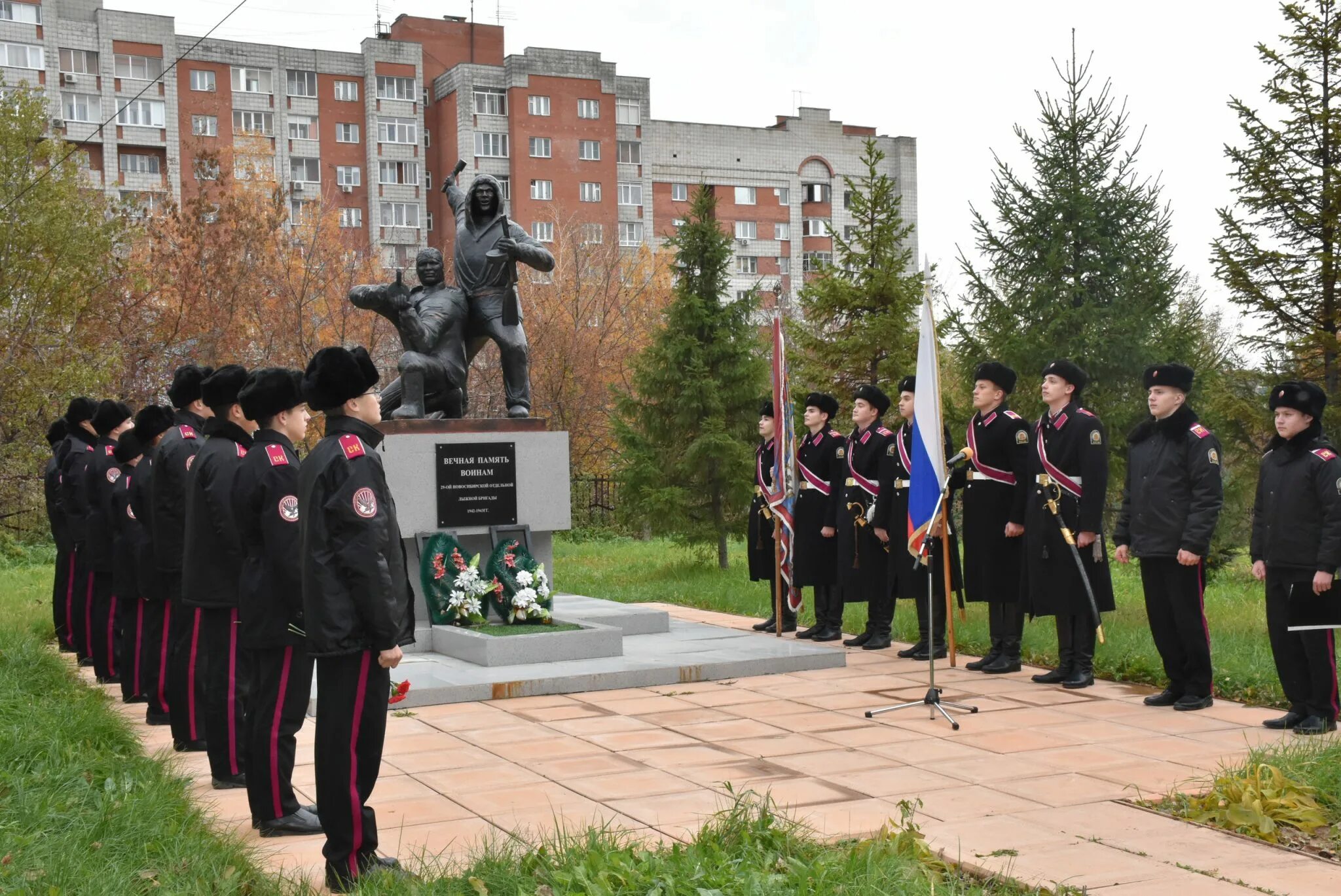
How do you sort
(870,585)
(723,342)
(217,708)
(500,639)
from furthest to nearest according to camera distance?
(723,342) < (870,585) < (500,639) < (217,708)

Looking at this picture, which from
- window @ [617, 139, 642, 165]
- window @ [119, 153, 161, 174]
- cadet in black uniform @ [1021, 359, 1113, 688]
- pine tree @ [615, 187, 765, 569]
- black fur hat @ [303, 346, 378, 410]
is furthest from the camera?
window @ [617, 139, 642, 165]

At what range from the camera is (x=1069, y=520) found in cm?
812

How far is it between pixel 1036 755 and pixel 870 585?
3784 mm

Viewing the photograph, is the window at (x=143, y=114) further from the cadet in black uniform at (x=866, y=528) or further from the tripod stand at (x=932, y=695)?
the tripod stand at (x=932, y=695)

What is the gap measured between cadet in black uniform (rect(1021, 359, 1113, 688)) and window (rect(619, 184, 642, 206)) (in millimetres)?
46797

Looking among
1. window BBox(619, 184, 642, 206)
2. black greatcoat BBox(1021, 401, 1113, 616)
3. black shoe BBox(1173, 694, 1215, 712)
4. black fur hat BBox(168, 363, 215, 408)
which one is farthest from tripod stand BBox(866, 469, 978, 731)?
window BBox(619, 184, 642, 206)

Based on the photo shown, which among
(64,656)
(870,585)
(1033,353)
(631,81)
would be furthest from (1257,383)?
(631,81)

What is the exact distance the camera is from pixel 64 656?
1019 cm

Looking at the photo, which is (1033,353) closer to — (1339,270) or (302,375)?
(1339,270)

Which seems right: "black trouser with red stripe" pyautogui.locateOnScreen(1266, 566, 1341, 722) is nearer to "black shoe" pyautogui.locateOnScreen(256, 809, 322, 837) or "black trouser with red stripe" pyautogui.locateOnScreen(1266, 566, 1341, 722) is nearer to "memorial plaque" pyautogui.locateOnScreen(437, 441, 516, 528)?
"black shoe" pyautogui.locateOnScreen(256, 809, 322, 837)

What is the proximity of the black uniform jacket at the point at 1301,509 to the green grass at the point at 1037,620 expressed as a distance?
3.64 ft

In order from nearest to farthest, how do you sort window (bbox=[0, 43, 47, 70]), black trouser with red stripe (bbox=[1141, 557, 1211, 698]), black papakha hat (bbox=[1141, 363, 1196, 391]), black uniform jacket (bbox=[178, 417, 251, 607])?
black uniform jacket (bbox=[178, 417, 251, 607]) < black trouser with red stripe (bbox=[1141, 557, 1211, 698]) < black papakha hat (bbox=[1141, 363, 1196, 391]) < window (bbox=[0, 43, 47, 70])

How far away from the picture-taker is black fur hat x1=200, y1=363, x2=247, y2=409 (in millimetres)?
5738

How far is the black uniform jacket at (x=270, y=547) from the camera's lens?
4930 millimetres
